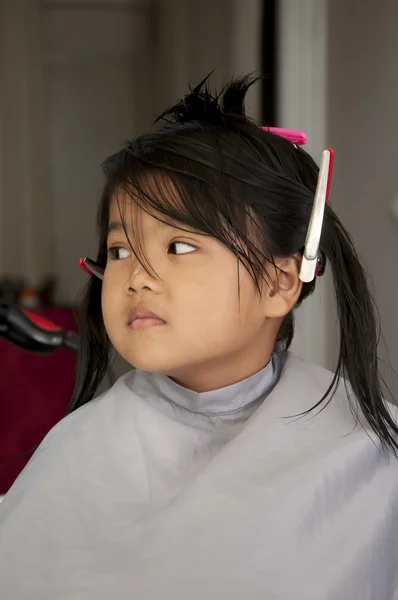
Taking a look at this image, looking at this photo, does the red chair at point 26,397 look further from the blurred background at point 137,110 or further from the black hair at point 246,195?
the black hair at point 246,195

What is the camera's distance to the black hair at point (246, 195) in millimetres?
668

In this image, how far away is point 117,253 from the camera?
0.73m

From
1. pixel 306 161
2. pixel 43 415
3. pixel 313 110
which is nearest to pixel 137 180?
pixel 306 161

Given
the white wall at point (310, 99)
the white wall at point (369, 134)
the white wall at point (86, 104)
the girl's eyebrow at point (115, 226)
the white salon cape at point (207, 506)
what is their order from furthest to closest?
the white wall at point (86, 104), the white wall at point (310, 99), the white wall at point (369, 134), the girl's eyebrow at point (115, 226), the white salon cape at point (207, 506)

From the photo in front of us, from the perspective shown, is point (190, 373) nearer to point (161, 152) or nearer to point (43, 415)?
point (161, 152)

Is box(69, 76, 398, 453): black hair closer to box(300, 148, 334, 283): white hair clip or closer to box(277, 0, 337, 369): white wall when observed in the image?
box(300, 148, 334, 283): white hair clip

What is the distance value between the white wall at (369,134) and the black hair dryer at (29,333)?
55cm

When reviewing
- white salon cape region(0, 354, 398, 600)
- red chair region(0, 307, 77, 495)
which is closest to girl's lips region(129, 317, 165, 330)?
white salon cape region(0, 354, 398, 600)

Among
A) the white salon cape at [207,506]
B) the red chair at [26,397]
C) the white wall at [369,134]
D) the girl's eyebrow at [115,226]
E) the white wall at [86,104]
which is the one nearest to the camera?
the white salon cape at [207,506]

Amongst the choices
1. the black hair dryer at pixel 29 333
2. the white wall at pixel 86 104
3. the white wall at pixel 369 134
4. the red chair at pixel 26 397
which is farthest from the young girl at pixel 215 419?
the white wall at pixel 86 104

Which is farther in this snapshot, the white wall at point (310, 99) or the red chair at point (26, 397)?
the red chair at point (26, 397)

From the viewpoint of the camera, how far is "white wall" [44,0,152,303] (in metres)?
3.65

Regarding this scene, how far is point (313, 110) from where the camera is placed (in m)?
1.51

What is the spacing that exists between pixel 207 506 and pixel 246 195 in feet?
0.94
